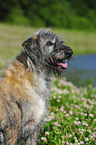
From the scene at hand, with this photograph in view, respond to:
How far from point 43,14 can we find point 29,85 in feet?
132

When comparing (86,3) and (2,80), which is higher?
(86,3)

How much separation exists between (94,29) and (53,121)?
4447 cm

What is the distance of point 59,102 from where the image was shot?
5.49 m

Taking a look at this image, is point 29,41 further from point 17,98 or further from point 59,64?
point 17,98

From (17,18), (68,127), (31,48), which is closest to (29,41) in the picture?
(31,48)

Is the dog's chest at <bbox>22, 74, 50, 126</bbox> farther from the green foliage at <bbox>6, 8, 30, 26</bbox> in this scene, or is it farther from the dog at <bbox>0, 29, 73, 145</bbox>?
the green foliage at <bbox>6, 8, 30, 26</bbox>

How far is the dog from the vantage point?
3.25 meters

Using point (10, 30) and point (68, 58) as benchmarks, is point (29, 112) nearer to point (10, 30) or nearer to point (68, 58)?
point (68, 58)

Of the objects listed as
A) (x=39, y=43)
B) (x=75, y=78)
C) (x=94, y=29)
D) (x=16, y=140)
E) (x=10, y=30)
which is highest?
(x=94, y=29)

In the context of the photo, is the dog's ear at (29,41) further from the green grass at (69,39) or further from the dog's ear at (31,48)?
the green grass at (69,39)

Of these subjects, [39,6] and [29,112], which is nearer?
[29,112]

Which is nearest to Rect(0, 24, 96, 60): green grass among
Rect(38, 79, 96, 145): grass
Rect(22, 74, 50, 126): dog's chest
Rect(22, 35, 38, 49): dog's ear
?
Rect(38, 79, 96, 145): grass

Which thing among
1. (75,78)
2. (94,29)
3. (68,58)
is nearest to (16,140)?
(68,58)

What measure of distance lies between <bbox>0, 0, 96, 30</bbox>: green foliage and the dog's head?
118 ft
